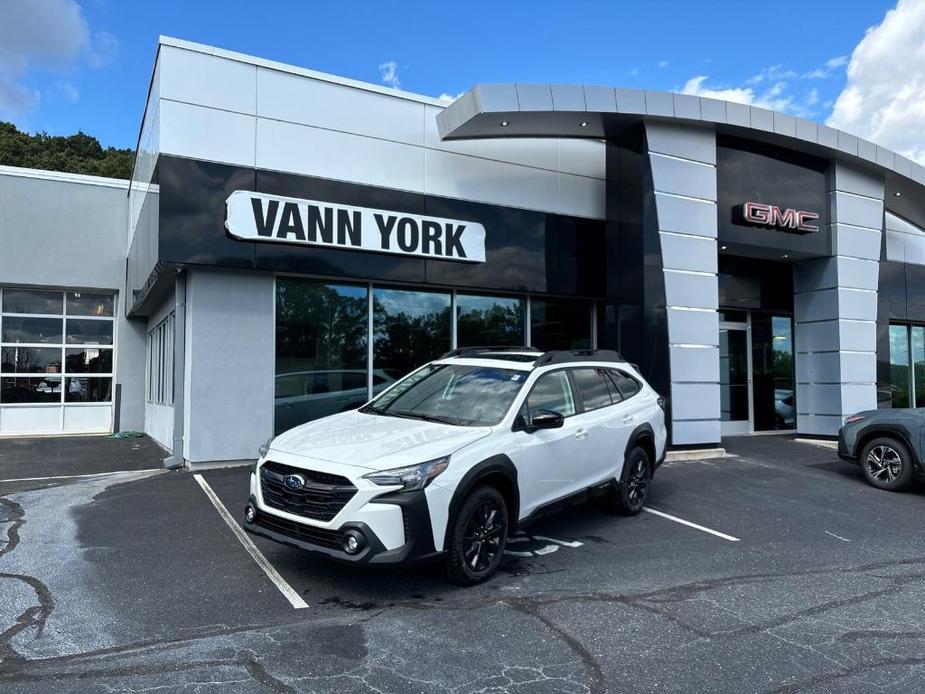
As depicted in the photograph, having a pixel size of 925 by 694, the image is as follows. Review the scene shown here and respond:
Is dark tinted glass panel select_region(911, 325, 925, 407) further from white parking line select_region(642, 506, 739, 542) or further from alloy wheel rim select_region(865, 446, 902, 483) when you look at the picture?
white parking line select_region(642, 506, 739, 542)

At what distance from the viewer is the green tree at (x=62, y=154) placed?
37000mm

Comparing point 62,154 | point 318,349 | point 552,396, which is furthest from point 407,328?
Answer: point 62,154

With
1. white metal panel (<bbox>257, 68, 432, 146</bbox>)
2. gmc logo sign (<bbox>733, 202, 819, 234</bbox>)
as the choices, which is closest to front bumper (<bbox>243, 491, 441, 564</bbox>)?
white metal panel (<bbox>257, 68, 432, 146</bbox>)

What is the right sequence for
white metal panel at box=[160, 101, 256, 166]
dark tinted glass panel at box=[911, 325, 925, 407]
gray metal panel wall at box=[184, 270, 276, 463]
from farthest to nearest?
dark tinted glass panel at box=[911, 325, 925, 407] < gray metal panel wall at box=[184, 270, 276, 463] < white metal panel at box=[160, 101, 256, 166]

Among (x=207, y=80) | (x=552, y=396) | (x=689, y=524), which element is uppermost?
(x=207, y=80)

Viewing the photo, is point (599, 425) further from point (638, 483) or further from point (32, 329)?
point (32, 329)

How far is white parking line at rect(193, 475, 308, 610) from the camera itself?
4480mm

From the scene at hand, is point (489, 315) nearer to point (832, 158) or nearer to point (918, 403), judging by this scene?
point (832, 158)

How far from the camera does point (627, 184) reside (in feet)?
39.2

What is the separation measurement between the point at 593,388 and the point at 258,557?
3.64 m

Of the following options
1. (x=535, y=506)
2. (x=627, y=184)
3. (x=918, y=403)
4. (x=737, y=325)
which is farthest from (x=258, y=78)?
(x=918, y=403)

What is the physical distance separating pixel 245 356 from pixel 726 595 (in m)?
7.47

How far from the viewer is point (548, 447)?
18.1 feet

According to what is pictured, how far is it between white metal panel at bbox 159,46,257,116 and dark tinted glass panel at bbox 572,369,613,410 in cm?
663
